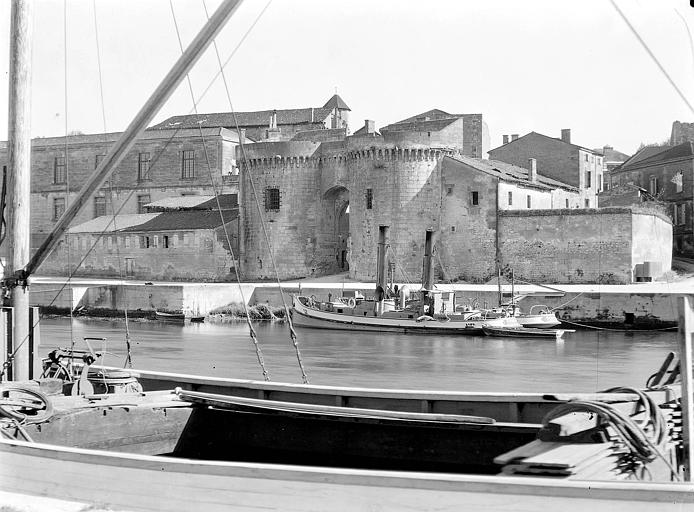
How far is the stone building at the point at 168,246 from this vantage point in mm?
40125

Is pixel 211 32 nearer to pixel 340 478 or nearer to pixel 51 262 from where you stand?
pixel 340 478

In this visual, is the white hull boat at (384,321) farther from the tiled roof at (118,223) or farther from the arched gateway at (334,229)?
the tiled roof at (118,223)

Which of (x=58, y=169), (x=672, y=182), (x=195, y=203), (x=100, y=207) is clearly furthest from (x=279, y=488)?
(x=58, y=169)

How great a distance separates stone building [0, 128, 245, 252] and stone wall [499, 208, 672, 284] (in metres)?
18.0

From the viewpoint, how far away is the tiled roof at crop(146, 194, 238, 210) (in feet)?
145

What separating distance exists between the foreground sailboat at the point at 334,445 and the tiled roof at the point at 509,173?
3038cm

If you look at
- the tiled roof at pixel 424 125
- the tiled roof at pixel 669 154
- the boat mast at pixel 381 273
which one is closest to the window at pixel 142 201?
the tiled roof at pixel 424 125

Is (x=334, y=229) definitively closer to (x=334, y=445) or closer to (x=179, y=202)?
(x=179, y=202)

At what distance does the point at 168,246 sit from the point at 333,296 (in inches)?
425

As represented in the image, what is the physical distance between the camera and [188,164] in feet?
166

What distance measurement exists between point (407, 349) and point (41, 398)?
18189mm

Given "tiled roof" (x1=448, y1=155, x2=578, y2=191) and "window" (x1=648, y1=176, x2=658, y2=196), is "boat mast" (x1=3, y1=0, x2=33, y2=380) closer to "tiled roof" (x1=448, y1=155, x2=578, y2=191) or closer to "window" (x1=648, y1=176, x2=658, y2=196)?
"tiled roof" (x1=448, y1=155, x2=578, y2=191)

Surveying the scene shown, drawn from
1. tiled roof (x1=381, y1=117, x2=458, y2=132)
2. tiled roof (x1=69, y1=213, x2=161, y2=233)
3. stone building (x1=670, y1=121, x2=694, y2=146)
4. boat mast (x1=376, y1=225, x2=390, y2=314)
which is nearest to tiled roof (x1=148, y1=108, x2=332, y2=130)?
tiled roof (x1=381, y1=117, x2=458, y2=132)

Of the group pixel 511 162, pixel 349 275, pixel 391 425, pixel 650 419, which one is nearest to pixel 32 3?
pixel 391 425
